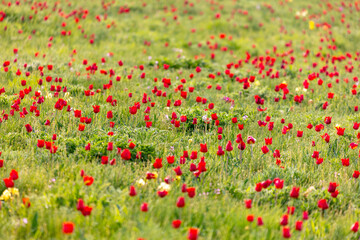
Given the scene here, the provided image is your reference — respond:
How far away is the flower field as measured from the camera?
2.79 metres

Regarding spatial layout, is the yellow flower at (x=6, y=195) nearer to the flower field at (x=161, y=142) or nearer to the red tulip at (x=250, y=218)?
the flower field at (x=161, y=142)

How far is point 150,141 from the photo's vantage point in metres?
4.27

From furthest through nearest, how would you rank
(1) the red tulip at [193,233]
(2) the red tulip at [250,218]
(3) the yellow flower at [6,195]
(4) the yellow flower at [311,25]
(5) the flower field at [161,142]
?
(4) the yellow flower at [311,25], (3) the yellow flower at [6,195], (5) the flower field at [161,142], (2) the red tulip at [250,218], (1) the red tulip at [193,233]

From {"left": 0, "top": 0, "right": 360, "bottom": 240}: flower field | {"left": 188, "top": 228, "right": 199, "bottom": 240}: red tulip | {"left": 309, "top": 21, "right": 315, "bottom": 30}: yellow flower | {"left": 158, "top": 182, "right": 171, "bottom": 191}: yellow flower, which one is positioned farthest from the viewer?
{"left": 309, "top": 21, "right": 315, "bottom": 30}: yellow flower

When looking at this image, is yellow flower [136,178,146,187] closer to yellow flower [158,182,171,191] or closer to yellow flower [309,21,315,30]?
yellow flower [158,182,171,191]

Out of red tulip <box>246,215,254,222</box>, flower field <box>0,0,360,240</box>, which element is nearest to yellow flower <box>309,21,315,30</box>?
flower field <box>0,0,360,240</box>

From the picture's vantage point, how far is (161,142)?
14.3 ft

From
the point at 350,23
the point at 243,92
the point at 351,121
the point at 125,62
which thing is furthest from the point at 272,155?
the point at 350,23

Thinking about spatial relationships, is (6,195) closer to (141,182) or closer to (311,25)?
(141,182)

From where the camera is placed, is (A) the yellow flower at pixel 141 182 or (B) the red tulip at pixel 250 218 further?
(A) the yellow flower at pixel 141 182

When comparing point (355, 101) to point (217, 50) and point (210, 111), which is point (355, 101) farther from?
point (217, 50)

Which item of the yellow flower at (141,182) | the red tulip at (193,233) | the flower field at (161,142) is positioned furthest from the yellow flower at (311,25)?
the red tulip at (193,233)

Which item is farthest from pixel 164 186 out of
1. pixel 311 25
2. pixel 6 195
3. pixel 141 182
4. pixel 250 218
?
pixel 311 25

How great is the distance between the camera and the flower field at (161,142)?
2.79m
